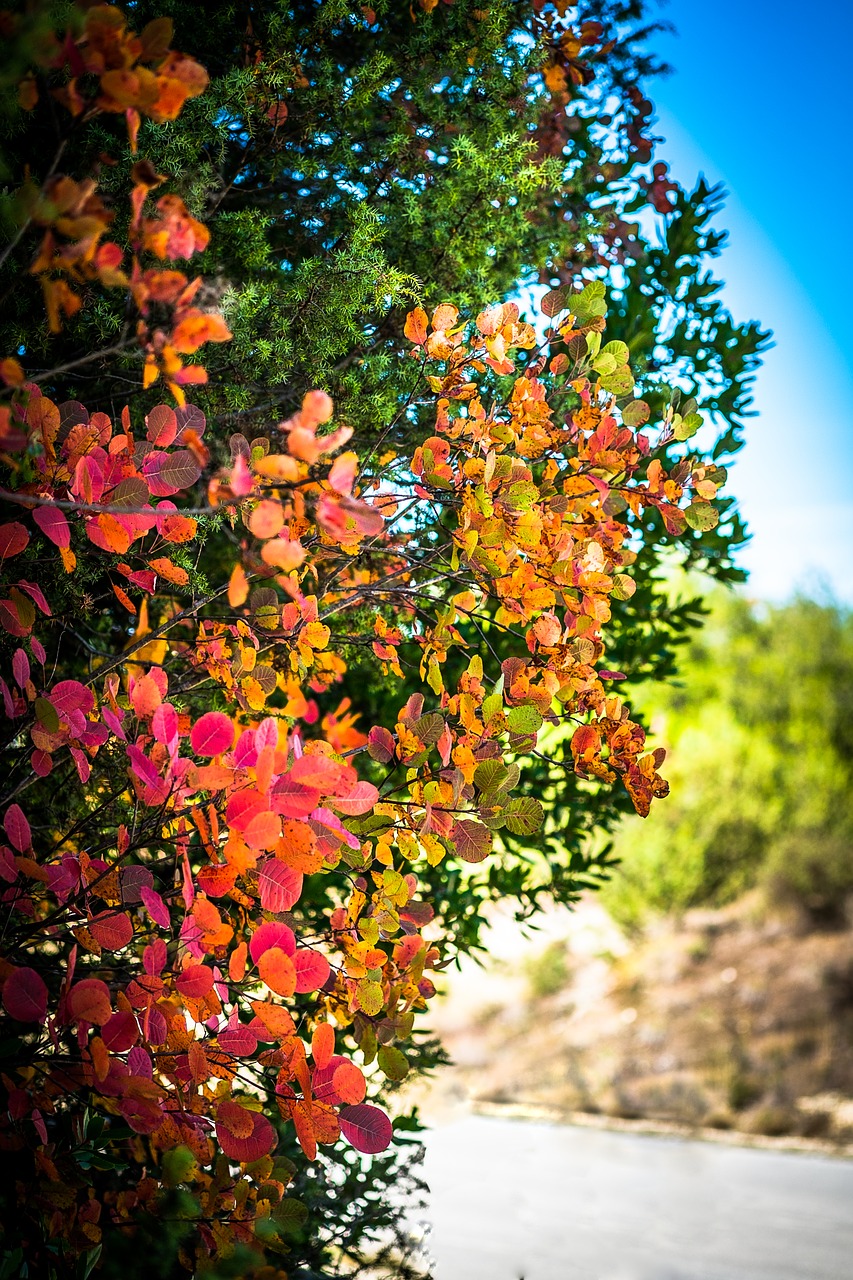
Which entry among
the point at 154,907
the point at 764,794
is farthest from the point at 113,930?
the point at 764,794

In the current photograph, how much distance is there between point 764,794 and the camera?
10.2 meters

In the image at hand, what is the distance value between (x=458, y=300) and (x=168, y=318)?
62 cm

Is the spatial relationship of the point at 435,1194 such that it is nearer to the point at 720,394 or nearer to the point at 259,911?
the point at 259,911

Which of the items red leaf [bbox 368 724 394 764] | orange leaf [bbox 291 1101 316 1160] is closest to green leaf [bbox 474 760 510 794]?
red leaf [bbox 368 724 394 764]

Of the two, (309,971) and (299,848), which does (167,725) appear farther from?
(309,971)

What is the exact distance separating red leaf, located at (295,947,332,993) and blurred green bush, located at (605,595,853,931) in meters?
8.16

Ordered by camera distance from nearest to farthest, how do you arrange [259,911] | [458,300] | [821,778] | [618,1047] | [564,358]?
[259,911] → [564,358] → [458,300] → [618,1047] → [821,778]

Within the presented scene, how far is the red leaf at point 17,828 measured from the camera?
131 centimetres

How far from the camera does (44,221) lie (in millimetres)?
880

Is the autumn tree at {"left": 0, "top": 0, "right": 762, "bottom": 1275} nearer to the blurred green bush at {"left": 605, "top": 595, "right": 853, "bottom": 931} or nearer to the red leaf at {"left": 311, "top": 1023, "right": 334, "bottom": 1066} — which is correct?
the red leaf at {"left": 311, "top": 1023, "right": 334, "bottom": 1066}

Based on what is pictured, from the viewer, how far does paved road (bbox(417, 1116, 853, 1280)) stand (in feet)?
12.2

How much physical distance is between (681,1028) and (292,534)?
7.65 metres

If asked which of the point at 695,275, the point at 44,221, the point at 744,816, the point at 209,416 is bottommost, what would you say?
the point at 44,221

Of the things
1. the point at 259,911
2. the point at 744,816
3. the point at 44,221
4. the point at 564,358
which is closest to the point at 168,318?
the point at 564,358
